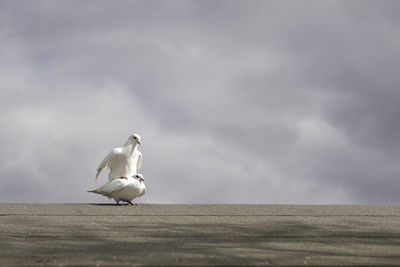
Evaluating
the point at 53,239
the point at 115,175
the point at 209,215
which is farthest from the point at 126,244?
the point at 115,175

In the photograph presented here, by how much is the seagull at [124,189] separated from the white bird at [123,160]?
173 mm

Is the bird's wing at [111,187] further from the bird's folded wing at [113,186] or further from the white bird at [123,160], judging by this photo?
the white bird at [123,160]

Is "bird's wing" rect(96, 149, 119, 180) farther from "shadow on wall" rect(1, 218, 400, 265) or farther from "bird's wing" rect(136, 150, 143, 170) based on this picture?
"shadow on wall" rect(1, 218, 400, 265)

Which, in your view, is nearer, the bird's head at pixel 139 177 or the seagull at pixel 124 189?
the seagull at pixel 124 189

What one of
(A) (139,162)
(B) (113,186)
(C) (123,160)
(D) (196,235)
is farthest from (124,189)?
(D) (196,235)

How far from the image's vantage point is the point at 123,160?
13820 mm

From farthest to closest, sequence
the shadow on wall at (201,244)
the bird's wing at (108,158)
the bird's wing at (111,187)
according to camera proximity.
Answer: the bird's wing at (108,158)
the bird's wing at (111,187)
the shadow on wall at (201,244)

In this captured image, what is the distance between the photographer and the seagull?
44.6ft

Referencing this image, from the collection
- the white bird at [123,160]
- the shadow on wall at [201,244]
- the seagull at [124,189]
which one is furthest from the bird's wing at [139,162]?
→ the shadow on wall at [201,244]

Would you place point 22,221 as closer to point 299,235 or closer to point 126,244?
point 126,244

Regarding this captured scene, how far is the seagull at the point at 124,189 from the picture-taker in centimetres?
1360

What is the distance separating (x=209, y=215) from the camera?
42.1ft

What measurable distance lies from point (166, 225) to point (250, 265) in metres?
3.08

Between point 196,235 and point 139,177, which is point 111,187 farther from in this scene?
point 196,235
